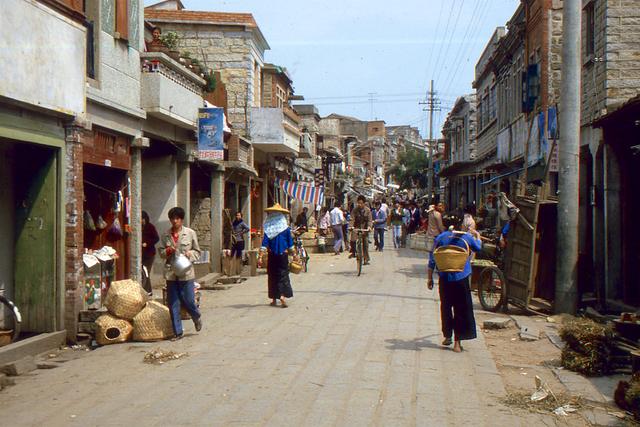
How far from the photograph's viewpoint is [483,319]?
12.7 meters

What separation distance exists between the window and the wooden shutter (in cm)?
941

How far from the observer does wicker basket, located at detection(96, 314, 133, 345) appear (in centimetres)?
1023

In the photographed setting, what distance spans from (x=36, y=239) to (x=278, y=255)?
15.0 ft

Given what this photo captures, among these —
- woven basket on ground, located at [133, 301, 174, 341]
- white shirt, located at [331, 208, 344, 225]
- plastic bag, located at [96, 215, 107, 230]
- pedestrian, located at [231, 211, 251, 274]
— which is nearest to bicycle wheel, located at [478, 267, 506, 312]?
woven basket on ground, located at [133, 301, 174, 341]

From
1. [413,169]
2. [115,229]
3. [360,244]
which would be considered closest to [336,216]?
[360,244]

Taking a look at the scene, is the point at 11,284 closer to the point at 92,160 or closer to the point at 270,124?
the point at 92,160

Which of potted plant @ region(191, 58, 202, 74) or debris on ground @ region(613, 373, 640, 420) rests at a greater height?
potted plant @ region(191, 58, 202, 74)

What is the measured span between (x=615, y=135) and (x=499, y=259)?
3111 mm

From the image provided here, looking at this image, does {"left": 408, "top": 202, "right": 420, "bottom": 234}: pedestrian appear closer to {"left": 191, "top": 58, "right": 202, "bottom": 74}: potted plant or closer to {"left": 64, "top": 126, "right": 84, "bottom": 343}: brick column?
{"left": 191, "top": 58, "right": 202, "bottom": 74}: potted plant

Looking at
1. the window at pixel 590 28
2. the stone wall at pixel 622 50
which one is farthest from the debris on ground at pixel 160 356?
the window at pixel 590 28

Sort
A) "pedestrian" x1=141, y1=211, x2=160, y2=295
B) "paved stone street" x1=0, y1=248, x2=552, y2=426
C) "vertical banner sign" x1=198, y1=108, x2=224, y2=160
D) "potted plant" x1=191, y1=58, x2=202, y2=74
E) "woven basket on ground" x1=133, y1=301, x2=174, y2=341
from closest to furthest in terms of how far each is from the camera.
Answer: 1. "paved stone street" x1=0, y1=248, x2=552, y2=426
2. "woven basket on ground" x1=133, y1=301, x2=174, y2=341
3. "pedestrian" x1=141, y1=211, x2=160, y2=295
4. "vertical banner sign" x1=198, y1=108, x2=224, y2=160
5. "potted plant" x1=191, y1=58, x2=202, y2=74

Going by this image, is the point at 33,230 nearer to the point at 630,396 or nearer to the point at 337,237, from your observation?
the point at 630,396

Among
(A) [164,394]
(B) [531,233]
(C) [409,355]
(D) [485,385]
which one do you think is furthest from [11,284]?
(B) [531,233]

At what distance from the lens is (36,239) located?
398 inches
